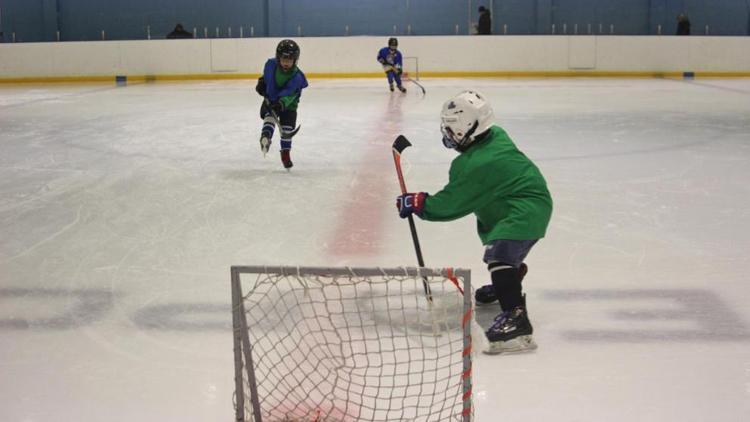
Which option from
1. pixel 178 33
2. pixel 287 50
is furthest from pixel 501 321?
pixel 178 33

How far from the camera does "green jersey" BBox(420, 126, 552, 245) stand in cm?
280

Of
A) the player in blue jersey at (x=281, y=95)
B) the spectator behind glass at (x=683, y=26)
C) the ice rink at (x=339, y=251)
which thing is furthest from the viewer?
the spectator behind glass at (x=683, y=26)

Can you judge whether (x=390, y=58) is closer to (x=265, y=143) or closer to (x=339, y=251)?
(x=265, y=143)

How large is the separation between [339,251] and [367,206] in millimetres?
992

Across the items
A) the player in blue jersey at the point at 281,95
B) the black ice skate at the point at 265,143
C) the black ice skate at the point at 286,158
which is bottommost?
the black ice skate at the point at 286,158

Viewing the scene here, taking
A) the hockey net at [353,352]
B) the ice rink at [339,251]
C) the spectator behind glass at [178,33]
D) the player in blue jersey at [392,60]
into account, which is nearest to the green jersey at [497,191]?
the hockey net at [353,352]

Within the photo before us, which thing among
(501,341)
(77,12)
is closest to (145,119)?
(501,341)

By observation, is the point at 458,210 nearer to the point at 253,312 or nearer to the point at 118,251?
the point at 253,312

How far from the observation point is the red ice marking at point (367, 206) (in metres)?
4.23

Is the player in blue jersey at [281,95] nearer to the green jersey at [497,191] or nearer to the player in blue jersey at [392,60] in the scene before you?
the green jersey at [497,191]

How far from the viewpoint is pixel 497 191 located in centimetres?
283

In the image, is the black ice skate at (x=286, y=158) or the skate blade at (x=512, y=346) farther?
the black ice skate at (x=286, y=158)

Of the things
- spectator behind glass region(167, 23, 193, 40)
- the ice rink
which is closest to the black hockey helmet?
the ice rink

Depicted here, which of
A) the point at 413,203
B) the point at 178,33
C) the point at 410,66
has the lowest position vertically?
the point at 413,203
